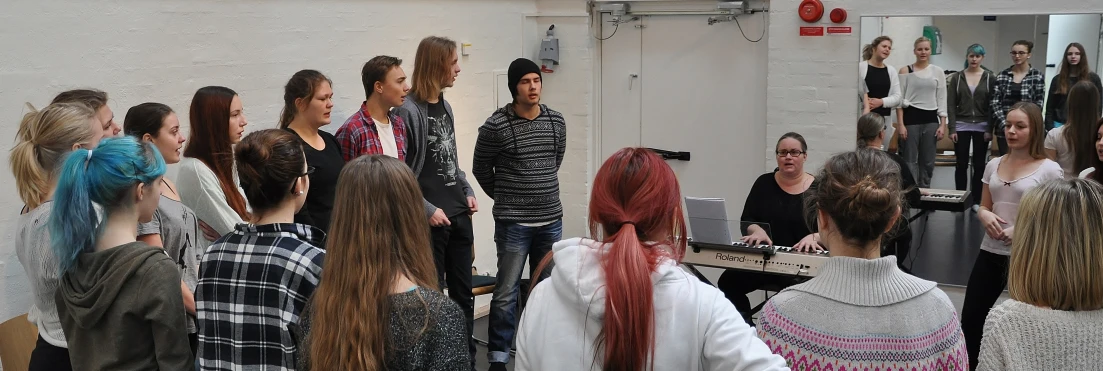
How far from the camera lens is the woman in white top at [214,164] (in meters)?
3.25

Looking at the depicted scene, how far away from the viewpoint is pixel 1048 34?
5.35 metres

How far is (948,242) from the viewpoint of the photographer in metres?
5.79

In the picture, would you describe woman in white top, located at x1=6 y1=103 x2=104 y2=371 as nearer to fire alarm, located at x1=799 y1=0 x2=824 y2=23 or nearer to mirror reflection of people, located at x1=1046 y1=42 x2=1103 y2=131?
fire alarm, located at x1=799 y1=0 x2=824 y2=23

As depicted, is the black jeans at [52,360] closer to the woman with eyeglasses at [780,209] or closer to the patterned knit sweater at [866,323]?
the patterned knit sweater at [866,323]

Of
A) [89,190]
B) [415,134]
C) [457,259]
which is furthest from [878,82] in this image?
[89,190]

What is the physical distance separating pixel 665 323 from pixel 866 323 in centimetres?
51

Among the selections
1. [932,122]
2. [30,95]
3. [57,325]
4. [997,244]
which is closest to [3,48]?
[30,95]

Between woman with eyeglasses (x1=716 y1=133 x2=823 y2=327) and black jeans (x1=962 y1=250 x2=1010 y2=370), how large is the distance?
696 millimetres

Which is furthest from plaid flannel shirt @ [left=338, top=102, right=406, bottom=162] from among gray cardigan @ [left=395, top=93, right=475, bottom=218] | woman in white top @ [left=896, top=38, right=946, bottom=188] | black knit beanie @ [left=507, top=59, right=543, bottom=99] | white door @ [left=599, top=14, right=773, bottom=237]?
woman in white top @ [left=896, top=38, right=946, bottom=188]

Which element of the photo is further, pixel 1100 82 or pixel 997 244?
pixel 1100 82

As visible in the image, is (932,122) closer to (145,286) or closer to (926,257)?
(926,257)

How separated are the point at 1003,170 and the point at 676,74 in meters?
2.68

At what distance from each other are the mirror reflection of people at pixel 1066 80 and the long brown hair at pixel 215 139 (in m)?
4.25

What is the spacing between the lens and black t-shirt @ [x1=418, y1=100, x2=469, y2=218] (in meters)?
4.33
